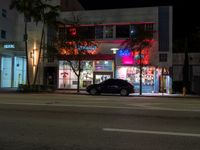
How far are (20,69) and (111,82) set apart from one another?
61.2 ft

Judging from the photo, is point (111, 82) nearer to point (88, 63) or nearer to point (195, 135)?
point (88, 63)

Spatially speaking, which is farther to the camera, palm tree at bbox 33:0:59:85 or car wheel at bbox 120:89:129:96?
palm tree at bbox 33:0:59:85

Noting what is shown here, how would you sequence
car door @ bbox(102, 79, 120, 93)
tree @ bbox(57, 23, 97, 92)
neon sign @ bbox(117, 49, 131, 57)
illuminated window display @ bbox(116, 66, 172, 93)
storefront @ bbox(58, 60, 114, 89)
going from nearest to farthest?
car door @ bbox(102, 79, 120, 93) → tree @ bbox(57, 23, 97, 92) → neon sign @ bbox(117, 49, 131, 57) → illuminated window display @ bbox(116, 66, 172, 93) → storefront @ bbox(58, 60, 114, 89)

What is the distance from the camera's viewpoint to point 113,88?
33.7 meters

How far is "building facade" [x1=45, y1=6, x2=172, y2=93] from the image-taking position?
3938 cm

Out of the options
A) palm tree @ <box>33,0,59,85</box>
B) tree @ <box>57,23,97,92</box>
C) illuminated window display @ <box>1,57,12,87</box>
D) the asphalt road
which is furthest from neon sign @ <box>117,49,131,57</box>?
the asphalt road

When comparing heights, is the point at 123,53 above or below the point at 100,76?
above

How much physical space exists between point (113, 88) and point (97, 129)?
77.0 feet

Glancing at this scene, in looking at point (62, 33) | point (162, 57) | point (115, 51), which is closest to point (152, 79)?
point (162, 57)

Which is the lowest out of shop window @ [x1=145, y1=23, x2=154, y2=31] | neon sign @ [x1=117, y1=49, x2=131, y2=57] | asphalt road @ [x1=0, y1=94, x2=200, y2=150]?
asphalt road @ [x1=0, y1=94, x2=200, y2=150]

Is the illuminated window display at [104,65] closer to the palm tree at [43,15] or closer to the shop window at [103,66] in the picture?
the shop window at [103,66]

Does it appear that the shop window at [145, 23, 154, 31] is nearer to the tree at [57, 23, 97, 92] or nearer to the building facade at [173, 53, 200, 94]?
the building facade at [173, 53, 200, 94]

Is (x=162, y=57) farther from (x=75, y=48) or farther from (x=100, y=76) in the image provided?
(x=75, y=48)

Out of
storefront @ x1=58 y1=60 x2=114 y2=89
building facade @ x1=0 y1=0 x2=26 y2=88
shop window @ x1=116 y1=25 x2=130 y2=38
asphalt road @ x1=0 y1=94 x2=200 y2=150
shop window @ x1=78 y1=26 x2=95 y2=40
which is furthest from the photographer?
building facade @ x1=0 y1=0 x2=26 y2=88
